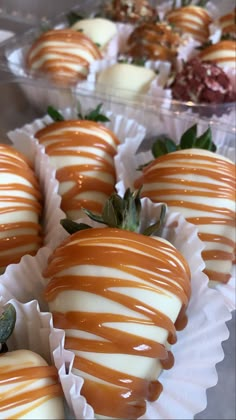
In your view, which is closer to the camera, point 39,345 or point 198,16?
point 39,345

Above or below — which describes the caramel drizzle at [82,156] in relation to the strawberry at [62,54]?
below

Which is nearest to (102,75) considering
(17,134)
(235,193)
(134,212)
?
(17,134)

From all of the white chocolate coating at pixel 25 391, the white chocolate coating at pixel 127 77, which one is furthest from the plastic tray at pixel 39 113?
the white chocolate coating at pixel 25 391

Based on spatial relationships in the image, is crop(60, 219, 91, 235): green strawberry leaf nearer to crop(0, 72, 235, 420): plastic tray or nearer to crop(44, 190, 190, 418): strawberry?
crop(44, 190, 190, 418): strawberry

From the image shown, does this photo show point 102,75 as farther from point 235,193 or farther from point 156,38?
point 235,193

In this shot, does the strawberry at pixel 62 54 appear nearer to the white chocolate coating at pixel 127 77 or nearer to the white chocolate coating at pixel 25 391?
the white chocolate coating at pixel 127 77
